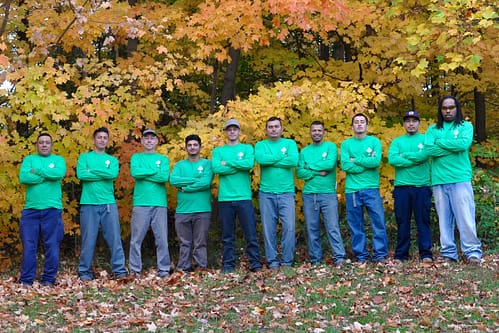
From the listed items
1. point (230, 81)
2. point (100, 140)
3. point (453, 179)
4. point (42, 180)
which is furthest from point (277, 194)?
point (230, 81)

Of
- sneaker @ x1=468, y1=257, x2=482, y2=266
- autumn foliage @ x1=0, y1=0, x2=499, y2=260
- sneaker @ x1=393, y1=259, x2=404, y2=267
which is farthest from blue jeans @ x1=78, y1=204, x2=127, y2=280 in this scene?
sneaker @ x1=468, y1=257, x2=482, y2=266

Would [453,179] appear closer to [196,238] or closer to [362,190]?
[362,190]

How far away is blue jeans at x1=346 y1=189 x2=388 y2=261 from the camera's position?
27.8 feet

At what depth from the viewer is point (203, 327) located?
18.1 ft

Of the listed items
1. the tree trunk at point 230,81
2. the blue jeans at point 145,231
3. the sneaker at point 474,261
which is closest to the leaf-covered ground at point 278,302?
the sneaker at point 474,261

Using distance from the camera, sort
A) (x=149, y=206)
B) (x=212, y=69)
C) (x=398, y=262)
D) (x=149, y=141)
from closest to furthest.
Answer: (x=398, y=262), (x=149, y=206), (x=149, y=141), (x=212, y=69)

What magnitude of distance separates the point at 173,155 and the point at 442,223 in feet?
13.6

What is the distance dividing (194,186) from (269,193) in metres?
1.05

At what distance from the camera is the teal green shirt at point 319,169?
8797mm

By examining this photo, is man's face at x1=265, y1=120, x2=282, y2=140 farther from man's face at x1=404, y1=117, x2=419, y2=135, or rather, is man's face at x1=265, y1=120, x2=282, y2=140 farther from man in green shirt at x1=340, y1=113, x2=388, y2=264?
man's face at x1=404, y1=117, x2=419, y2=135

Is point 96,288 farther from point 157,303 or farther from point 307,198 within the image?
point 307,198

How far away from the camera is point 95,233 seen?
28.4 ft

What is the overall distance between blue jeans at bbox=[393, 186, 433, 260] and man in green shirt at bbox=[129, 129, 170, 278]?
321 cm

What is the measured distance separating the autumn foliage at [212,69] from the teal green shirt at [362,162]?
4.00ft
